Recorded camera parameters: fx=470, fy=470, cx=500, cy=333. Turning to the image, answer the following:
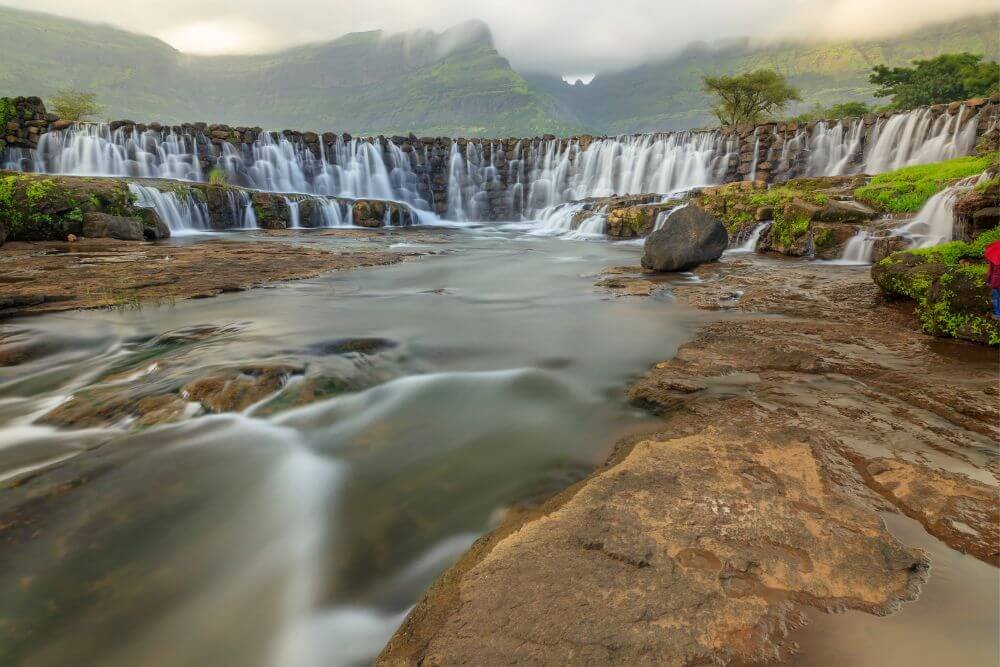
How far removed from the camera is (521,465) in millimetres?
2836

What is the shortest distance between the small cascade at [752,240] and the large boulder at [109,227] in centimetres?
1634

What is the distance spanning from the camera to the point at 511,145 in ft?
104

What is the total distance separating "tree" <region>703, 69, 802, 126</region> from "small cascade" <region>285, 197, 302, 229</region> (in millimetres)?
37548

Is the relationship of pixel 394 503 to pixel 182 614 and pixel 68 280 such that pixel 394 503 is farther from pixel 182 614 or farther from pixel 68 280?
pixel 68 280

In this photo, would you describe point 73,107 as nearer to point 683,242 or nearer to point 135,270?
point 135,270

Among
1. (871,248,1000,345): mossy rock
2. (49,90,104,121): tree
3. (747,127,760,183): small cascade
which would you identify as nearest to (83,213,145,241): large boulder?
(871,248,1000,345): mossy rock

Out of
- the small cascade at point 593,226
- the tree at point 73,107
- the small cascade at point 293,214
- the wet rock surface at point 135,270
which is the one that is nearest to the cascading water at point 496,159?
the small cascade at point 593,226

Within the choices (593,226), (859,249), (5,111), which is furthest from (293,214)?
(859,249)

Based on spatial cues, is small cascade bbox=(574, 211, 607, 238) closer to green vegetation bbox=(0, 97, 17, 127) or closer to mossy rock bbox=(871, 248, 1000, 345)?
mossy rock bbox=(871, 248, 1000, 345)

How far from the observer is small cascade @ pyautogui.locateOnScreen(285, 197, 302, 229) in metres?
20.7

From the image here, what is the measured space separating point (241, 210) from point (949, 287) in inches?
852

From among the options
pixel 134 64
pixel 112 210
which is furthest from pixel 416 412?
pixel 134 64

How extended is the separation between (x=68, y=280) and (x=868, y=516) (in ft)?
31.9

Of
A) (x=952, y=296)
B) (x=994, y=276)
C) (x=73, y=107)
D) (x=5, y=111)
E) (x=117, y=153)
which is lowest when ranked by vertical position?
(x=952, y=296)
